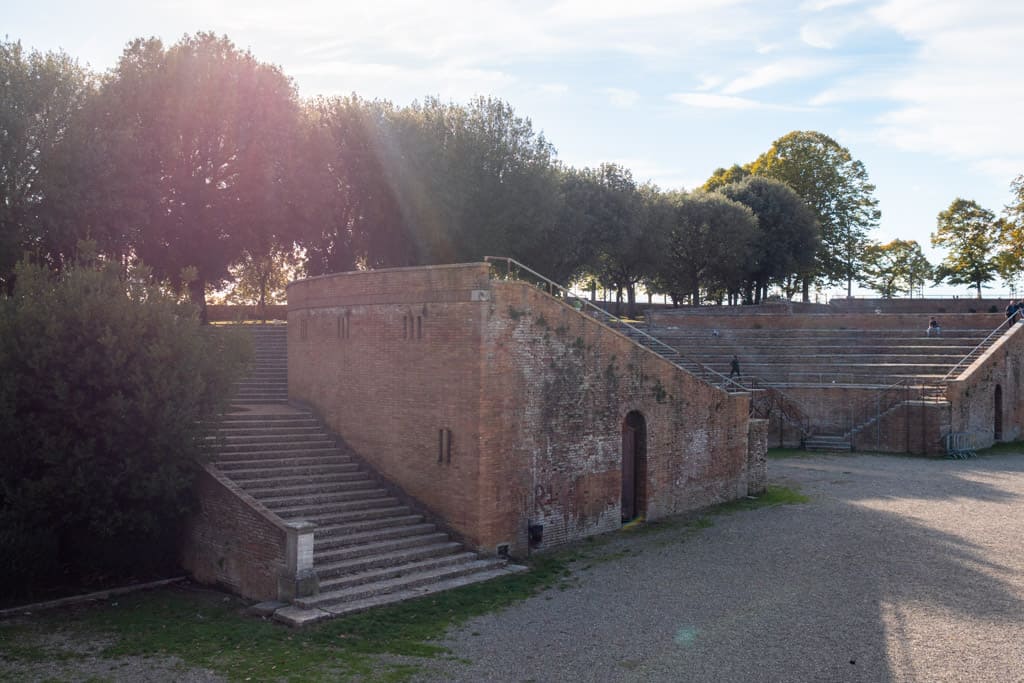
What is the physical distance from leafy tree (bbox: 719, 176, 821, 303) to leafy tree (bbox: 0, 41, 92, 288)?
4179 cm

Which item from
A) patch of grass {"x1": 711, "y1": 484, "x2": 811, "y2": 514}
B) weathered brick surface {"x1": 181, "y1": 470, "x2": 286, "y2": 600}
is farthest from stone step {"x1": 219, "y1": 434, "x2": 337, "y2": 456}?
patch of grass {"x1": 711, "y1": 484, "x2": 811, "y2": 514}

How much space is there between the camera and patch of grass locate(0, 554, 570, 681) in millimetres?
10781

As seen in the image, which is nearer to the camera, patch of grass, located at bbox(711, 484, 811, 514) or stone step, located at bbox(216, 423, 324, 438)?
stone step, located at bbox(216, 423, 324, 438)

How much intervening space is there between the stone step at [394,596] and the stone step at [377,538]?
121cm

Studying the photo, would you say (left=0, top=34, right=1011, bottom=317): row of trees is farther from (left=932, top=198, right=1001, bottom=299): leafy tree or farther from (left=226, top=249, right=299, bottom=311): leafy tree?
(left=932, top=198, right=1001, bottom=299): leafy tree

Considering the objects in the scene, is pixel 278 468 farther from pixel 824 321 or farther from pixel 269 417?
pixel 824 321

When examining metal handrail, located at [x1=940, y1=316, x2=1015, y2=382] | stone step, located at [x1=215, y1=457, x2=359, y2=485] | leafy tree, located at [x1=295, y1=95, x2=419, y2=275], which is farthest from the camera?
leafy tree, located at [x1=295, y1=95, x2=419, y2=275]

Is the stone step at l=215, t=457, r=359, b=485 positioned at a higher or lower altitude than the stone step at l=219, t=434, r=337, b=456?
lower

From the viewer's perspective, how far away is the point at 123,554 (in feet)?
51.7

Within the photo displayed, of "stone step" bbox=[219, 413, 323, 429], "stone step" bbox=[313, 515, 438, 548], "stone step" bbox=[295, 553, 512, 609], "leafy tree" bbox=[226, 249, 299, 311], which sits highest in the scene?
"leafy tree" bbox=[226, 249, 299, 311]

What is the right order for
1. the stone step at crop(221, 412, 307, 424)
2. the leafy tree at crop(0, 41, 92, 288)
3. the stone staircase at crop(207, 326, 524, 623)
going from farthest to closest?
1. the leafy tree at crop(0, 41, 92, 288)
2. the stone step at crop(221, 412, 307, 424)
3. the stone staircase at crop(207, 326, 524, 623)

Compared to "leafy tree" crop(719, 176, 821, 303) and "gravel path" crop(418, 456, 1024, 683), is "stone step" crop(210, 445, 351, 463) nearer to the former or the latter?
"gravel path" crop(418, 456, 1024, 683)

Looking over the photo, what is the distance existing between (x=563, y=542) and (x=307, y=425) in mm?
6564

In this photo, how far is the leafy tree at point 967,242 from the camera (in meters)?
62.9
